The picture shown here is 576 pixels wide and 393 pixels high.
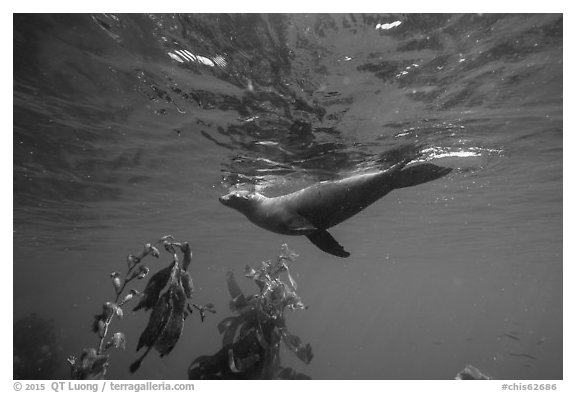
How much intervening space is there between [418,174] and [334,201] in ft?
4.14

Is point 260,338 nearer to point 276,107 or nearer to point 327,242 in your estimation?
point 327,242

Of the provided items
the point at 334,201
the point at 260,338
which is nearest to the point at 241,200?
the point at 334,201

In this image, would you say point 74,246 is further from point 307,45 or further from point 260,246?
point 307,45

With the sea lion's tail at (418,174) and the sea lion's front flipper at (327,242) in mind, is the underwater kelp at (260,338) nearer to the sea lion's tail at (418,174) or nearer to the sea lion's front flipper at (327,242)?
the sea lion's front flipper at (327,242)

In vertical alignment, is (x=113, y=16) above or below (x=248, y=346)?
above

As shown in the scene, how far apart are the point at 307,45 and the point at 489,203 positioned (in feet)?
50.7

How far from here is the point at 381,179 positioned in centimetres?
512

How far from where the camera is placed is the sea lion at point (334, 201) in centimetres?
495

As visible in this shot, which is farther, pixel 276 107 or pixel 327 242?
pixel 276 107

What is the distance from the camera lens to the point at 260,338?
18.6ft

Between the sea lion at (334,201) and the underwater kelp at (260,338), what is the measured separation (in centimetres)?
102

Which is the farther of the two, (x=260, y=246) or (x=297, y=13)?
(x=260, y=246)

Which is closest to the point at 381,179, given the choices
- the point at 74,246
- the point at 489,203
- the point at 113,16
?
the point at 113,16
